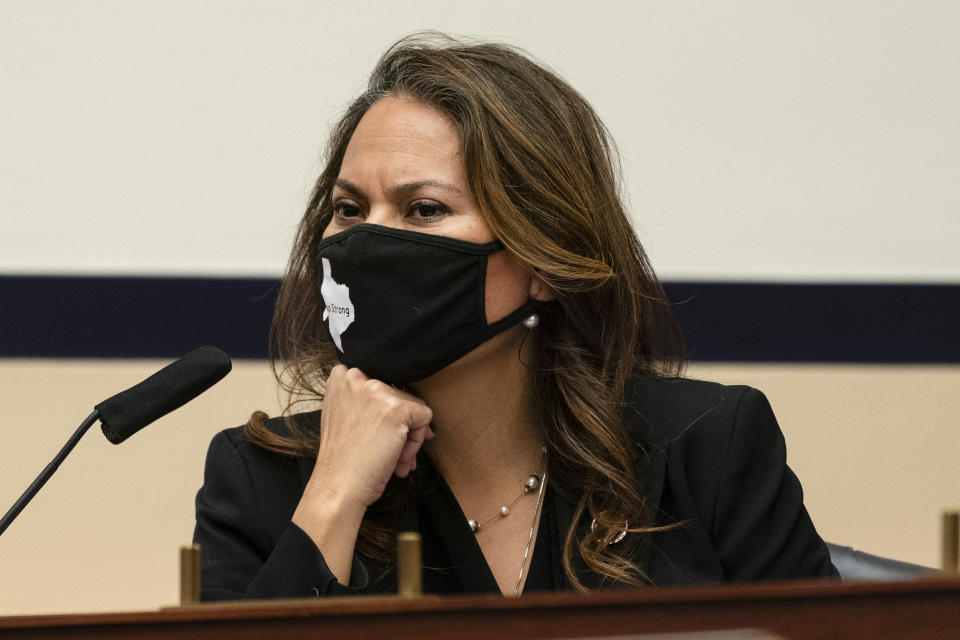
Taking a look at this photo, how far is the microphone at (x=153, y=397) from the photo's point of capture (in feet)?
3.61

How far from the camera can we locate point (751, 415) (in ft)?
4.99

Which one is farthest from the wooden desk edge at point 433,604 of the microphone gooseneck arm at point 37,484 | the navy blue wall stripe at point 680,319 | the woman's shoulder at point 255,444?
the navy blue wall stripe at point 680,319

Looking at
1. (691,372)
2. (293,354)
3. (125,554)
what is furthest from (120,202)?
(691,372)

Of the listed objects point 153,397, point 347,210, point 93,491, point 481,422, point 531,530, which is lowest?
point 93,491

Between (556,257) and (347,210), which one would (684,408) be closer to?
(556,257)

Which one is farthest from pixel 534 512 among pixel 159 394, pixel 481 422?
pixel 159 394

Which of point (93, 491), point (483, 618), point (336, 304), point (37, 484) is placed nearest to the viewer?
point (483, 618)

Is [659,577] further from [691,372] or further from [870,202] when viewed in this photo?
[870,202]

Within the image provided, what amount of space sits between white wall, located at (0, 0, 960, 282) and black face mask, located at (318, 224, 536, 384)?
43.5 inches

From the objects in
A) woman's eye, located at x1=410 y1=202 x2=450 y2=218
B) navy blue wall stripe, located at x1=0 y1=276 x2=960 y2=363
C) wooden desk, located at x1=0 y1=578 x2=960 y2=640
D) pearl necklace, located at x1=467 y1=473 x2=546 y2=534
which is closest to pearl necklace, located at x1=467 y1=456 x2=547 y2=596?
pearl necklace, located at x1=467 y1=473 x2=546 y2=534

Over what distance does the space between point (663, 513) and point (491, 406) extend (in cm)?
27

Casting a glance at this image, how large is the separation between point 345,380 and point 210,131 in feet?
3.90

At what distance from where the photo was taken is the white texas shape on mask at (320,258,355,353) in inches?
57.4

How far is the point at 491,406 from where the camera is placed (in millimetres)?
1545
